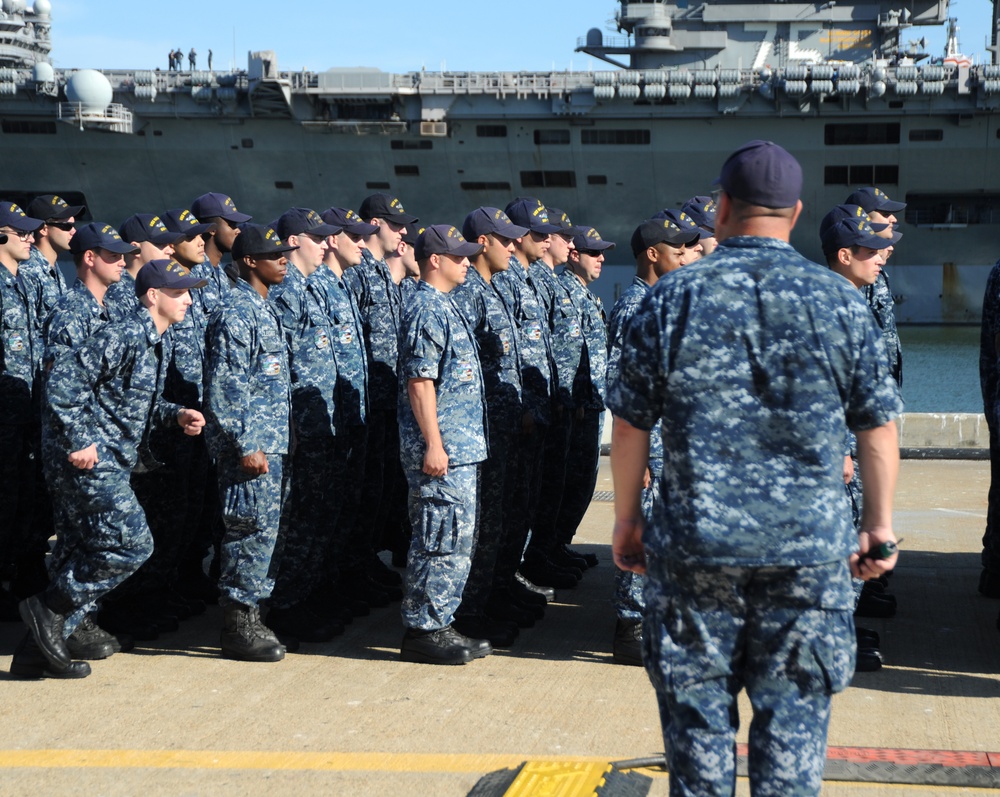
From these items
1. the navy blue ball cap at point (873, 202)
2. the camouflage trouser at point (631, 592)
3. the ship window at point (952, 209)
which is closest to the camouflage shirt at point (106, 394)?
the camouflage trouser at point (631, 592)

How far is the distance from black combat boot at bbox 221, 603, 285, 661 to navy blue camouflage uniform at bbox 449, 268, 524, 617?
84 centimetres

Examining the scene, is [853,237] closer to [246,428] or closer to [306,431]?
[306,431]

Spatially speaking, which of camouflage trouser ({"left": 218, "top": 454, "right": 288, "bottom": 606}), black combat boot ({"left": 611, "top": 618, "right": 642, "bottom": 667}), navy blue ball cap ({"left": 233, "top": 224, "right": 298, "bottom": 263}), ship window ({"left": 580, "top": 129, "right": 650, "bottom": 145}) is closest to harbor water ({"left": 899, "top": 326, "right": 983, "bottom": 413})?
ship window ({"left": 580, "top": 129, "right": 650, "bottom": 145})

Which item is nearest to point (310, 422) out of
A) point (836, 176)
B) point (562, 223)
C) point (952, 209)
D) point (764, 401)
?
point (562, 223)

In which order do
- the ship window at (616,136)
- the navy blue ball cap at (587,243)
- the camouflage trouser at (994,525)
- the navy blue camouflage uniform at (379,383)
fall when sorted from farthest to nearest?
the ship window at (616,136)
the navy blue ball cap at (587,243)
the navy blue camouflage uniform at (379,383)
the camouflage trouser at (994,525)

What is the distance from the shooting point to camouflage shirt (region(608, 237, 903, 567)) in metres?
2.51

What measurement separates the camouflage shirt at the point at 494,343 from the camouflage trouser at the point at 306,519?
73cm

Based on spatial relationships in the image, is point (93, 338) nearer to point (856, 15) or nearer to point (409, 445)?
point (409, 445)

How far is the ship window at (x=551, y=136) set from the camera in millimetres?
38062

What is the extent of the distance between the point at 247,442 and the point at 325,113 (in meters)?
34.1

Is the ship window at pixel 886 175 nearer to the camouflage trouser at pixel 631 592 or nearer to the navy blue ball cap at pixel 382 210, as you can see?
the navy blue ball cap at pixel 382 210

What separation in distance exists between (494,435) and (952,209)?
1462 inches

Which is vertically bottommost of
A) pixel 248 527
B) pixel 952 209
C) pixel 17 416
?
pixel 248 527

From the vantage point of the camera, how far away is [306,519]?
5.46m
